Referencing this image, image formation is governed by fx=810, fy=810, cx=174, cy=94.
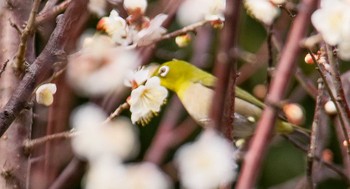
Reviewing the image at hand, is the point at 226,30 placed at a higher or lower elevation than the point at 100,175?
higher

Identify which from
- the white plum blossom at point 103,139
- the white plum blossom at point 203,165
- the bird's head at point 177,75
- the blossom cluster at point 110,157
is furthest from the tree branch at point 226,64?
the bird's head at point 177,75

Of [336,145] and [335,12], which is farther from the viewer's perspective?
[336,145]

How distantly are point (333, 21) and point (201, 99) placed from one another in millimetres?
1379

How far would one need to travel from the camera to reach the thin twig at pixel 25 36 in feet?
3.43

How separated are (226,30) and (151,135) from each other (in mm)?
2724

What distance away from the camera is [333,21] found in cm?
97

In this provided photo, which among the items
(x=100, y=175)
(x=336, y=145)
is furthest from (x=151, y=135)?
(x=100, y=175)

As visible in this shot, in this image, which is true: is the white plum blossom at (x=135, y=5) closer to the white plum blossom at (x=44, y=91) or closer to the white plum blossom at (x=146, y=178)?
the white plum blossom at (x=44, y=91)

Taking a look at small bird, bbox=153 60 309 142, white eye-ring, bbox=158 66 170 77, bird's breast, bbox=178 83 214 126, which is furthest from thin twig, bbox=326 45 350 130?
bird's breast, bbox=178 83 214 126

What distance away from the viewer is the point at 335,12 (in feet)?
3.21

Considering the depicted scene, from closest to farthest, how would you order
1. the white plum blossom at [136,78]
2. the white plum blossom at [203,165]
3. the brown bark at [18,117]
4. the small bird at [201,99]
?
the white plum blossom at [203,165] < the brown bark at [18,117] < the white plum blossom at [136,78] < the small bird at [201,99]

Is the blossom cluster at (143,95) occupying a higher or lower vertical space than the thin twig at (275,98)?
lower

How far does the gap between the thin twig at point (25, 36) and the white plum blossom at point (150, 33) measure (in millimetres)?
200

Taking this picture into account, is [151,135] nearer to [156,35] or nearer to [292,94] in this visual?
[292,94]
